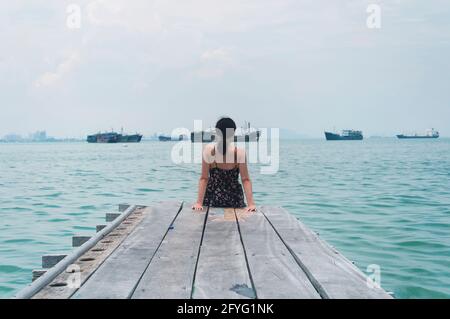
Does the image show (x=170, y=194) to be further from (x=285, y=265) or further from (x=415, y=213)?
(x=285, y=265)

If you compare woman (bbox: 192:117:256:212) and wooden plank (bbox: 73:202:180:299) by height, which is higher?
woman (bbox: 192:117:256:212)

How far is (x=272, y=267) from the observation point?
471cm

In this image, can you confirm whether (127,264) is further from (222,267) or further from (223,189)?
(223,189)

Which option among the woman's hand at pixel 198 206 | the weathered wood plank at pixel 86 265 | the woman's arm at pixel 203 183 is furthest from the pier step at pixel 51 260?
the woman's hand at pixel 198 206

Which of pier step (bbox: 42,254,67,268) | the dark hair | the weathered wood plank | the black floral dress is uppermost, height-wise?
the dark hair

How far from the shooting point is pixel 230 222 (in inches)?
282

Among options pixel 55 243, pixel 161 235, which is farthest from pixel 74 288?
pixel 55 243

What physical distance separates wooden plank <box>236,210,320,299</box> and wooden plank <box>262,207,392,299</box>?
80 mm

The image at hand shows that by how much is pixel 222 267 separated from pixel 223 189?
3700 millimetres

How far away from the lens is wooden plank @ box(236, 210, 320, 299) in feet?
13.0

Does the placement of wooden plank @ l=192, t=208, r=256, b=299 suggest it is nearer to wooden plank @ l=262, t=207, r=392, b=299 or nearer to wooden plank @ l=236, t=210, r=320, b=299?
wooden plank @ l=236, t=210, r=320, b=299

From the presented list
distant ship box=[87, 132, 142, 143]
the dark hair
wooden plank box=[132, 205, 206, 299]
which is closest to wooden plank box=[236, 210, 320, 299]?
wooden plank box=[132, 205, 206, 299]

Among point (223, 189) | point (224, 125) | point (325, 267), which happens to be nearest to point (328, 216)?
point (223, 189)

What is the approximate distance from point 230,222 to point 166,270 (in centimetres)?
→ 264
